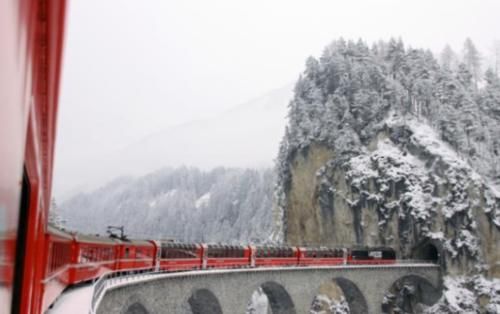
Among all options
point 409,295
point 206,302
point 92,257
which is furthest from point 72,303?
point 409,295

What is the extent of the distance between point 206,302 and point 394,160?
1496 inches

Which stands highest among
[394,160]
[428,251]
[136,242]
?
[394,160]

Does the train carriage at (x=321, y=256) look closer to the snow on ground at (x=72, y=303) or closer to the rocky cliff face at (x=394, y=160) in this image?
the rocky cliff face at (x=394, y=160)

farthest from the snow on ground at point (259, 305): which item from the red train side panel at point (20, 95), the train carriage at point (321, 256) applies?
the red train side panel at point (20, 95)

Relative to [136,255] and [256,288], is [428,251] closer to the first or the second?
[256,288]

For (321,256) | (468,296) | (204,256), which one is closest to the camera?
(204,256)

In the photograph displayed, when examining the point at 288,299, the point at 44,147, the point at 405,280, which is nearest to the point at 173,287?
the point at 288,299

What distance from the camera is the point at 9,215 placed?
5.43 ft

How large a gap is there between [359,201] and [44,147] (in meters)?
62.6

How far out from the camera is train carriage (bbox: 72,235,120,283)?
55.8 ft

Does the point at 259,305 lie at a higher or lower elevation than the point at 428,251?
lower

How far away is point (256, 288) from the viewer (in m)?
36.9

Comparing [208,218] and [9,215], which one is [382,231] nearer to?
[9,215]

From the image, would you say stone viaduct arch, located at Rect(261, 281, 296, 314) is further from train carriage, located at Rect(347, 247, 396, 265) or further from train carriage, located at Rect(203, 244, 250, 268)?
train carriage, located at Rect(347, 247, 396, 265)
